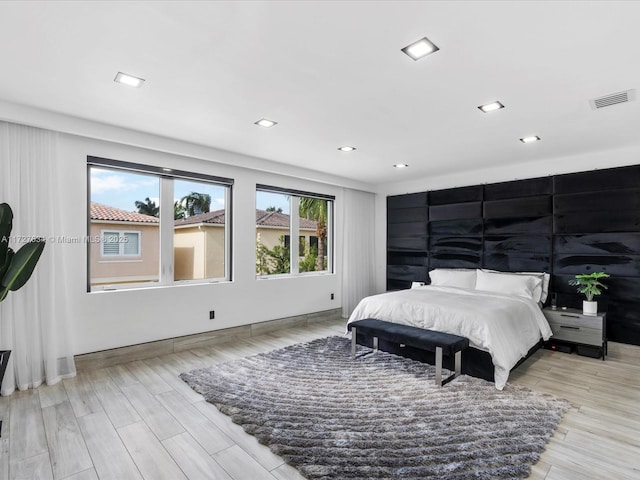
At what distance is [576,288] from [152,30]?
509 cm

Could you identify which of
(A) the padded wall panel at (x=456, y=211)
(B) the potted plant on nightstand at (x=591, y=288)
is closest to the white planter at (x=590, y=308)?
(B) the potted plant on nightstand at (x=591, y=288)

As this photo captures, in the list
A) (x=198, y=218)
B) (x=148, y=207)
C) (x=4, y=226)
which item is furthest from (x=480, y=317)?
(x=4, y=226)

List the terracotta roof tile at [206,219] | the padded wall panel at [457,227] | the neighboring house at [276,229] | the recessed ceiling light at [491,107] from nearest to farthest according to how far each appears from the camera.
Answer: the recessed ceiling light at [491,107]
the terracotta roof tile at [206,219]
the neighboring house at [276,229]
the padded wall panel at [457,227]

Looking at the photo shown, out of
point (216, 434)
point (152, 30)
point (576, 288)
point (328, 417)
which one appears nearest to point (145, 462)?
point (216, 434)

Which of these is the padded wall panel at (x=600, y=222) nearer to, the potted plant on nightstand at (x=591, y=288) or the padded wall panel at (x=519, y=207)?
the padded wall panel at (x=519, y=207)

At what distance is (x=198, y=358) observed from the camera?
3.76 m

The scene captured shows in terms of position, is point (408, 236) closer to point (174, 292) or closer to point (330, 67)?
point (174, 292)

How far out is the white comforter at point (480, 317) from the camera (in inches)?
123

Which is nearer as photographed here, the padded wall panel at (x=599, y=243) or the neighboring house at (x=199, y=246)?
the padded wall panel at (x=599, y=243)

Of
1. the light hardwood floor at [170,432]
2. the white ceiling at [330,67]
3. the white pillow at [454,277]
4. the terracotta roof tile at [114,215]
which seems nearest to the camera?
the white ceiling at [330,67]

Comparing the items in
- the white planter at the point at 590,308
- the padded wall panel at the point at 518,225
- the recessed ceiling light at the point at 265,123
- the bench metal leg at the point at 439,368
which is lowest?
the bench metal leg at the point at 439,368

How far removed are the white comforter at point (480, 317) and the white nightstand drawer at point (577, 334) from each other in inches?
6.8

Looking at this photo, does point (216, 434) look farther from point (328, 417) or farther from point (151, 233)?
point (151, 233)

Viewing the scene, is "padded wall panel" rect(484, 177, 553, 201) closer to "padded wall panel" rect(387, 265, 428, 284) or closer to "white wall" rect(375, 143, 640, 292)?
"white wall" rect(375, 143, 640, 292)
